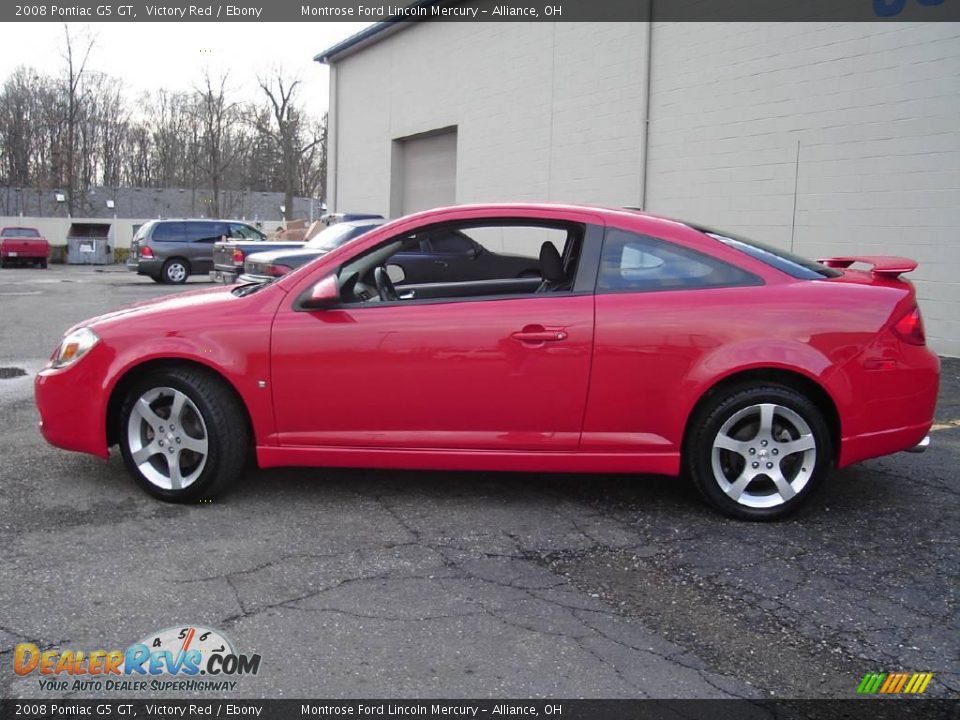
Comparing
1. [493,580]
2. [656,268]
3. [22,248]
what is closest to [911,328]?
[656,268]

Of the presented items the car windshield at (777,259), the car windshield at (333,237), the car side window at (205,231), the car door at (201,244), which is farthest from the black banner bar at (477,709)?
the car side window at (205,231)

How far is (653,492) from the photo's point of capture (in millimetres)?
4785

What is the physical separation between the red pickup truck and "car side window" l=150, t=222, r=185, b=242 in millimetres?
12025

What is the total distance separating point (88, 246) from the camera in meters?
35.0

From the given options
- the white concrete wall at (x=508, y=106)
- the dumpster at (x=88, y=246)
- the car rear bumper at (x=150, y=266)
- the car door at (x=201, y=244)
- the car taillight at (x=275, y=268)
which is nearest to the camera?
the car taillight at (x=275, y=268)

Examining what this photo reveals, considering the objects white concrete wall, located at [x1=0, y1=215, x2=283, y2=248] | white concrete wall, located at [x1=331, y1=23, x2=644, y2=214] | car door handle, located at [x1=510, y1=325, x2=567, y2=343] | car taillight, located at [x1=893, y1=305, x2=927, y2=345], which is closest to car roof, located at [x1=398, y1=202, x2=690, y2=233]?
car door handle, located at [x1=510, y1=325, x2=567, y2=343]

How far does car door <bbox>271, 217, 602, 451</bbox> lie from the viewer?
425 centimetres

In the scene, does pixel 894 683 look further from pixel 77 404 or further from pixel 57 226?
pixel 57 226

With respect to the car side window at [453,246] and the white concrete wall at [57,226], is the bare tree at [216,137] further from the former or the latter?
the car side window at [453,246]

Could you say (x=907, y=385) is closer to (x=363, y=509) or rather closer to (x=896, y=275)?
(x=896, y=275)

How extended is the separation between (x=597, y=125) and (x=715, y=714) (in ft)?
44.6

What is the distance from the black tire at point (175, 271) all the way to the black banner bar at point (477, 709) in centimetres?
2119

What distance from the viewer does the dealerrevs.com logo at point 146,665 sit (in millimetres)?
2756

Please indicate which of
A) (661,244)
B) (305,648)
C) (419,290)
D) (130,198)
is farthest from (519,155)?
(130,198)
